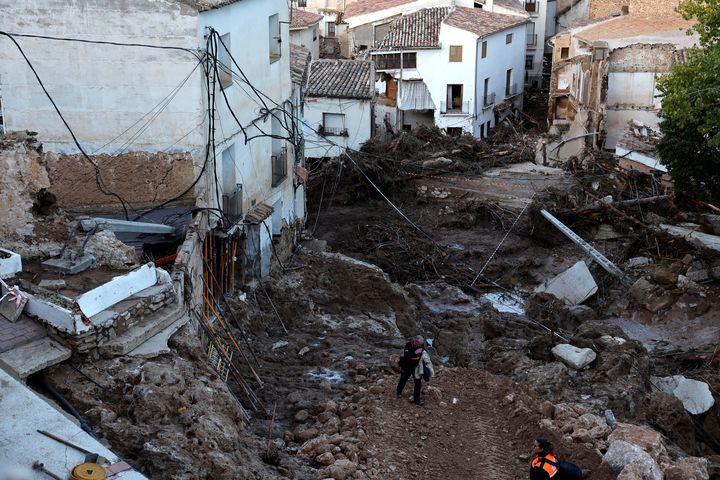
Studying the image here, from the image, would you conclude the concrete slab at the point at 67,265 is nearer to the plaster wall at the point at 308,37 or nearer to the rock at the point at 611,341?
the rock at the point at 611,341

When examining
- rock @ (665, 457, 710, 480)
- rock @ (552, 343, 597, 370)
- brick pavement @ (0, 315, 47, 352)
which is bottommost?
rock @ (552, 343, 597, 370)

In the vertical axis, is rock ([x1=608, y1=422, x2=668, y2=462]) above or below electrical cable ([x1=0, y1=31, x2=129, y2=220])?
below

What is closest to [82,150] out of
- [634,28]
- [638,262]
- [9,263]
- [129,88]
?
[129,88]

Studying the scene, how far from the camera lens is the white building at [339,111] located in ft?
131

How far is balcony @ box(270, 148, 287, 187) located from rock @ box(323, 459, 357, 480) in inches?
491

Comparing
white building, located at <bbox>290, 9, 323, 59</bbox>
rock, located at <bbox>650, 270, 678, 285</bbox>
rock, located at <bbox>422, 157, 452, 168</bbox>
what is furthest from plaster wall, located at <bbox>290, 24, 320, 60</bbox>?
rock, located at <bbox>650, 270, 678, 285</bbox>

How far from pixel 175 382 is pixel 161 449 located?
4.65 feet

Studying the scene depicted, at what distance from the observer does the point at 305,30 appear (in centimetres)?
4984

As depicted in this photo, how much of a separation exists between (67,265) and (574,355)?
34.0 feet

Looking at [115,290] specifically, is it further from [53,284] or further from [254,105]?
[254,105]

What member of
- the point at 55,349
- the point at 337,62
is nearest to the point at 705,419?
the point at 55,349

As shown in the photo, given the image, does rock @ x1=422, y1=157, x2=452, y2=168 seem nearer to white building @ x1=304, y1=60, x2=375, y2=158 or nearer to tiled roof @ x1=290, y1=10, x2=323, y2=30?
white building @ x1=304, y1=60, x2=375, y2=158

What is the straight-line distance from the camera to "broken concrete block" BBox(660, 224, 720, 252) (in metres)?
25.9

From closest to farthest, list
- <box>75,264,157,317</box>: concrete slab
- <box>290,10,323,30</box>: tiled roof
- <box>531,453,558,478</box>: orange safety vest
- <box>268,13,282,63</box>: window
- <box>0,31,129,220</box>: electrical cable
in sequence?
<box>75,264,157,317</box>: concrete slab → <box>531,453,558,478</box>: orange safety vest → <box>0,31,129,220</box>: electrical cable → <box>268,13,282,63</box>: window → <box>290,10,323,30</box>: tiled roof
